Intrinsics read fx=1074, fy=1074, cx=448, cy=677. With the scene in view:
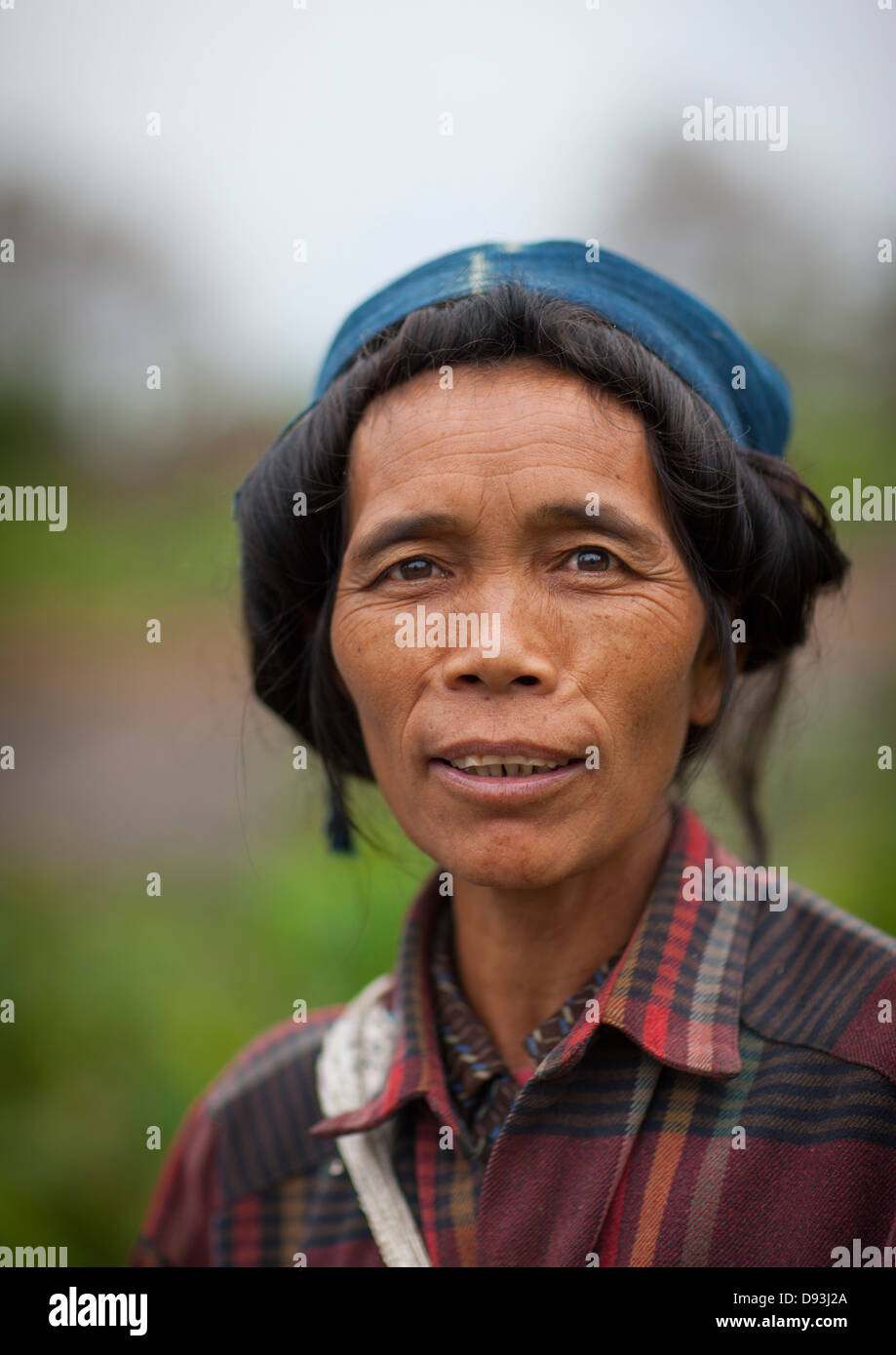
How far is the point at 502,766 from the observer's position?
1.90m

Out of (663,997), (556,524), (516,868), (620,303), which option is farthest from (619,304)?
(663,997)

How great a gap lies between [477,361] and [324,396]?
0.38m

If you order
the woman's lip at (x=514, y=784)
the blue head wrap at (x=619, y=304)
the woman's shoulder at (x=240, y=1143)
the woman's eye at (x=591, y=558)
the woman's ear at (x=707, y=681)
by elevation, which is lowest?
the woman's shoulder at (x=240, y=1143)

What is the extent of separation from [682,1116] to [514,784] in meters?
0.64

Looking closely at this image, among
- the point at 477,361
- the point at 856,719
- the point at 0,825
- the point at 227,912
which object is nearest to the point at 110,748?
the point at 0,825

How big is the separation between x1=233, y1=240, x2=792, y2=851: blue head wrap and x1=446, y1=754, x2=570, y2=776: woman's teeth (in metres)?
0.79

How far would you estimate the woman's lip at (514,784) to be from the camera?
187 cm

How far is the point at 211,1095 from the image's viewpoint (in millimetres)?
2725

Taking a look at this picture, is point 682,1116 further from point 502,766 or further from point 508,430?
point 508,430

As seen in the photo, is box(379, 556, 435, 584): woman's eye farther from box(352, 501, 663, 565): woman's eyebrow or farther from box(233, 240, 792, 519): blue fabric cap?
box(233, 240, 792, 519): blue fabric cap

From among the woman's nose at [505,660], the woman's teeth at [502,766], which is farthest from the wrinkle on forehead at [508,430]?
the woman's teeth at [502,766]

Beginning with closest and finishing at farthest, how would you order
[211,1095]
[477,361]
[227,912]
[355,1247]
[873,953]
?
1. [873,953]
2. [477,361]
3. [355,1247]
4. [211,1095]
5. [227,912]

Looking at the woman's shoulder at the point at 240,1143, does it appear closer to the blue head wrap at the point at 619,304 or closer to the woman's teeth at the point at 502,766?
the woman's teeth at the point at 502,766
